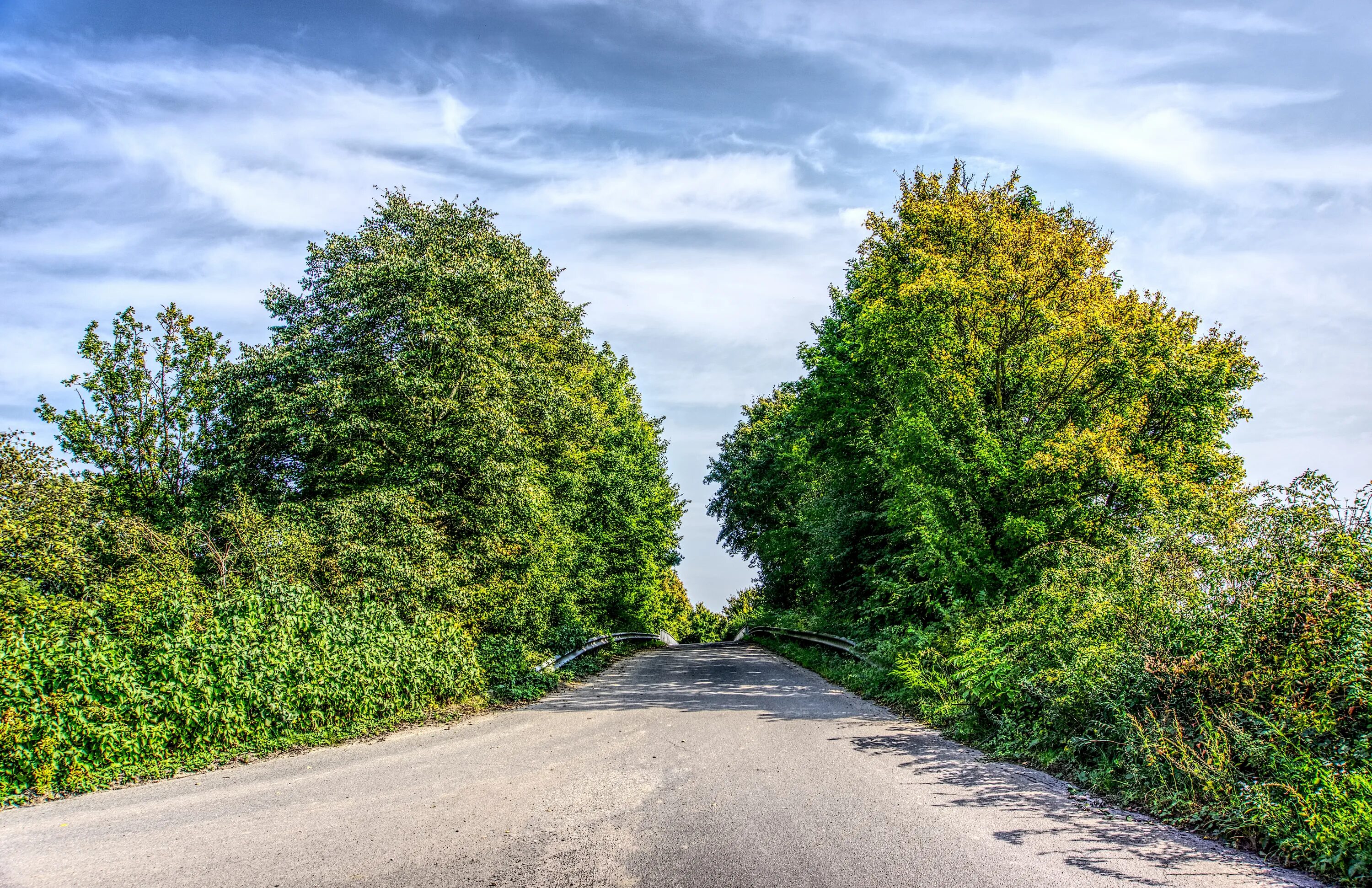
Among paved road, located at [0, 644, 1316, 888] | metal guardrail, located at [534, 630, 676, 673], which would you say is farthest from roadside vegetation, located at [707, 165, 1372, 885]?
metal guardrail, located at [534, 630, 676, 673]

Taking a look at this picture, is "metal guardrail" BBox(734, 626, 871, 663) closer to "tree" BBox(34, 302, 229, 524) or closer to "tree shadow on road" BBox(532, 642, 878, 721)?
"tree shadow on road" BBox(532, 642, 878, 721)

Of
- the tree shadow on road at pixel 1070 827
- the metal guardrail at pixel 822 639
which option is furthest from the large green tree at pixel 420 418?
the tree shadow on road at pixel 1070 827

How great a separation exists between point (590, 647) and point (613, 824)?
48.8 ft

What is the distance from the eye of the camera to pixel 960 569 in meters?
13.2

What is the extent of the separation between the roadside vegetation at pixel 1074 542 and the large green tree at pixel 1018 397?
0.05 meters

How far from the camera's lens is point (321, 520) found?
14.3 metres

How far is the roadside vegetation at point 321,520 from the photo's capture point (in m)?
7.86

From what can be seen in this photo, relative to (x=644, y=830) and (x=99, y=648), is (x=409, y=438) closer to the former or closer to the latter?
(x=99, y=648)

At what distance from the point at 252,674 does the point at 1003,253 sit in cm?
1527

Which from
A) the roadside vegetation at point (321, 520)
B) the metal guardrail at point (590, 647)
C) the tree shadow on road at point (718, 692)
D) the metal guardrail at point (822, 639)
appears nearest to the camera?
the roadside vegetation at point (321, 520)

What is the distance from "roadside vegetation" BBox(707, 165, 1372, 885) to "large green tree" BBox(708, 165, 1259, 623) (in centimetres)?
5

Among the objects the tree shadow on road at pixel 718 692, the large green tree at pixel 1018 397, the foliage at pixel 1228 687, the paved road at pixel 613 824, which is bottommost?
the tree shadow on road at pixel 718 692

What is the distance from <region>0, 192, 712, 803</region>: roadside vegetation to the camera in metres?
7.86

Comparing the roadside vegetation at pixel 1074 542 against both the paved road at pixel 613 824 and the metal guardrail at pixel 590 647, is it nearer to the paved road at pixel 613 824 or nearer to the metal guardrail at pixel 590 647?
the paved road at pixel 613 824
